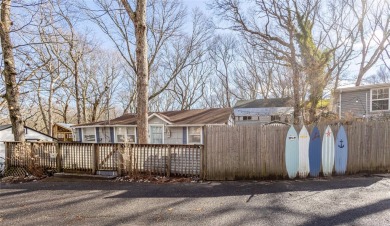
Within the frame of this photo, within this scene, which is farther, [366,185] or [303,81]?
[303,81]

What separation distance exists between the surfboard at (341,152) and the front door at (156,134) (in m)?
10.1

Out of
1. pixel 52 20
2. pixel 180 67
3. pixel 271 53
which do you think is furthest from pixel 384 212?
pixel 180 67

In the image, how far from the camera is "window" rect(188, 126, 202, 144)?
1357 cm

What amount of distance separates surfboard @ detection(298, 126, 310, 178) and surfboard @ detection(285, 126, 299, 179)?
0.11m

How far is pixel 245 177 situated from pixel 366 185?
284 cm

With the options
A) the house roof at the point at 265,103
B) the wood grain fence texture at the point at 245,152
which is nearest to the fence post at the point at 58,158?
the wood grain fence texture at the point at 245,152

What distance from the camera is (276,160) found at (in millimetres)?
6074

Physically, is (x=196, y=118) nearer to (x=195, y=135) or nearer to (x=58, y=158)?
(x=195, y=135)

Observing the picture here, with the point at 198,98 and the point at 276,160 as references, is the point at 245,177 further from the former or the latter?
the point at 198,98

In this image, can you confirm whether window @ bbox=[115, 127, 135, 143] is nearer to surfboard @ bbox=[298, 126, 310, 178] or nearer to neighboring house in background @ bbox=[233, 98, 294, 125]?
surfboard @ bbox=[298, 126, 310, 178]

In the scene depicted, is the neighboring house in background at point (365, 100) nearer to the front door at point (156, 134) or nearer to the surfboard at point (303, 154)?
the surfboard at point (303, 154)

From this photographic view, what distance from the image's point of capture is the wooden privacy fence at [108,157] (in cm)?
636

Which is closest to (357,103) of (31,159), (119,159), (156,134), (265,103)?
(265,103)

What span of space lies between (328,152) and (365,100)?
36.3 feet
